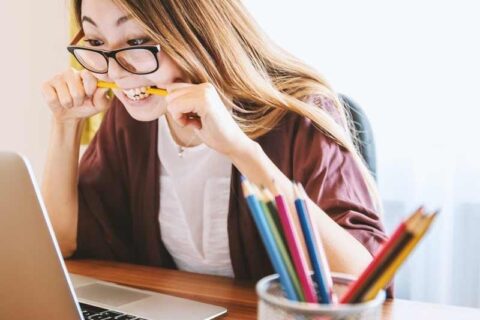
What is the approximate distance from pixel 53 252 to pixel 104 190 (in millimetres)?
665

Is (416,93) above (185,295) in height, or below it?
above

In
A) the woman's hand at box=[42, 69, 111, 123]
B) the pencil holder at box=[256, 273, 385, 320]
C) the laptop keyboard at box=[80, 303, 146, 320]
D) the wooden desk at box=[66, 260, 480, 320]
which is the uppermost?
the woman's hand at box=[42, 69, 111, 123]

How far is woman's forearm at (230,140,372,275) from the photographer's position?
2.46 feet

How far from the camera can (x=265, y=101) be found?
3.12 feet

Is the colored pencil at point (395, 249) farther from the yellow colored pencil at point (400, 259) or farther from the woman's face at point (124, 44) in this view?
the woman's face at point (124, 44)

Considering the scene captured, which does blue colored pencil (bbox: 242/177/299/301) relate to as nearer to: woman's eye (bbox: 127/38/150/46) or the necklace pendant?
woman's eye (bbox: 127/38/150/46)

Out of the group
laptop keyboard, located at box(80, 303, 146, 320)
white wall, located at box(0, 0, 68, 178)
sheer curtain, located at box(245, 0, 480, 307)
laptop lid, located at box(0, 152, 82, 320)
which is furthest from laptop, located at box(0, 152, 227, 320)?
white wall, located at box(0, 0, 68, 178)

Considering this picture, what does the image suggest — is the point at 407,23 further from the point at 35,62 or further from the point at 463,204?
the point at 35,62

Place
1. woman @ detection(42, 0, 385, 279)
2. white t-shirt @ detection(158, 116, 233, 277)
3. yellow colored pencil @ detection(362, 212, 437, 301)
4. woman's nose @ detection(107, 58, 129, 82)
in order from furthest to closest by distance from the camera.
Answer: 1. white t-shirt @ detection(158, 116, 233, 277)
2. woman's nose @ detection(107, 58, 129, 82)
3. woman @ detection(42, 0, 385, 279)
4. yellow colored pencil @ detection(362, 212, 437, 301)

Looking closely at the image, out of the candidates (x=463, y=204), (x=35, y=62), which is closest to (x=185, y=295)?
(x=463, y=204)

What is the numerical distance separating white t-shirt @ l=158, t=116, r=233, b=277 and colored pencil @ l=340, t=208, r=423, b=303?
69 cm

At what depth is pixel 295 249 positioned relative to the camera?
15.0 inches

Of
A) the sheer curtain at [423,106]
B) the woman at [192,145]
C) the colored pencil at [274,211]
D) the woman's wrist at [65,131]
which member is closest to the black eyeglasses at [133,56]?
the woman at [192,145]

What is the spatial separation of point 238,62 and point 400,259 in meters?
0.65
